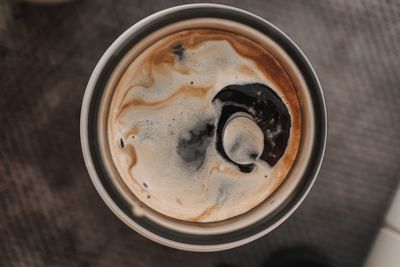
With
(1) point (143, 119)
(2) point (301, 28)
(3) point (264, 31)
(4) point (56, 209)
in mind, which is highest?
(2) point (301, 28)

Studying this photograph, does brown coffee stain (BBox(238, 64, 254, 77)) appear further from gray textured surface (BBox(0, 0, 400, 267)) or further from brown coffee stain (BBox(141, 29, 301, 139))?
gray textured surface (BBox(0, 0, 400, 267))

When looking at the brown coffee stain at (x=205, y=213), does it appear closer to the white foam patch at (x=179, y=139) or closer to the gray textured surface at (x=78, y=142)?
the white foam patch at (x=179, y=139)

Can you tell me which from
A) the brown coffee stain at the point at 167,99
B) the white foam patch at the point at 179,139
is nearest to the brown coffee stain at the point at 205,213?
the white foam patch at the point at 179,139

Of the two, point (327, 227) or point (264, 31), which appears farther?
point (327, 227)

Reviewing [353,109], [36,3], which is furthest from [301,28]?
[36,3]

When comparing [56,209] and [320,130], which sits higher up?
[320,130]

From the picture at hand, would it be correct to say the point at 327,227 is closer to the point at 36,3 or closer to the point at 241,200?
the point at 241,200

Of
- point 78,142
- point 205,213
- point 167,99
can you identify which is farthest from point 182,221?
point 78,142

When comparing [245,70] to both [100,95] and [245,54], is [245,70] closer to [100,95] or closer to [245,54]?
[245,54]
